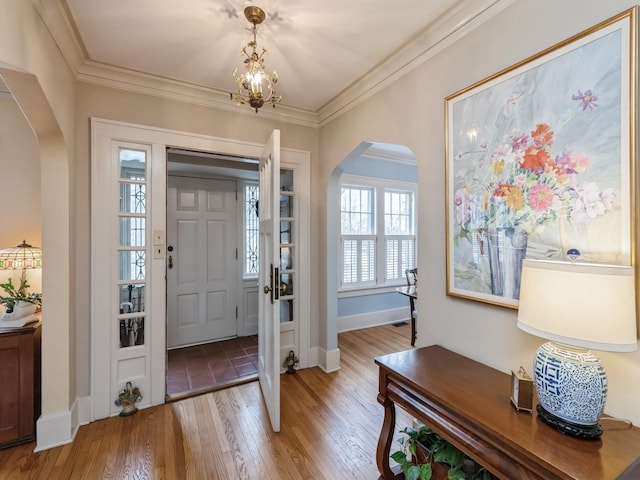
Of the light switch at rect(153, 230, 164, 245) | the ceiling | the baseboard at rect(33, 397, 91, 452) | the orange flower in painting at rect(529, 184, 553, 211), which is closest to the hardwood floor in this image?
the baseboard at rect(33, 397, 91, 452)

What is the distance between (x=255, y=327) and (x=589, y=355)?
362 cm

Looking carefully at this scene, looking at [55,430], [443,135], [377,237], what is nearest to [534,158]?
[443,135]

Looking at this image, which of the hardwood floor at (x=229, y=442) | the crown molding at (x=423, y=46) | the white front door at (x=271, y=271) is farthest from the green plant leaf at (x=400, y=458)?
the crown molding at (x=423, y=46)

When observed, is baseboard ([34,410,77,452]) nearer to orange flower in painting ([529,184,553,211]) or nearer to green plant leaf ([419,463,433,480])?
green plant leaf ([419,463,433,480])

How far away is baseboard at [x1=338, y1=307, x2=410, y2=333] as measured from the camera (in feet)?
13.8

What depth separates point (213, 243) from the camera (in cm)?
378

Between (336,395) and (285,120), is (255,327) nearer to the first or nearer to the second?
(336,395)

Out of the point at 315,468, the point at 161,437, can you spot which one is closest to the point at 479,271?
the point at 315,468

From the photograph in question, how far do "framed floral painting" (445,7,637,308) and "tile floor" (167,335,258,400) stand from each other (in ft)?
7.31

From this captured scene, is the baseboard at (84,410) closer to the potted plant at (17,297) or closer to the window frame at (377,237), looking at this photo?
the potted plant at (17,297)

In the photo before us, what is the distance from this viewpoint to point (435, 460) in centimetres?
133

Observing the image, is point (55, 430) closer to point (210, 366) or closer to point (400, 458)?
point (210, 366)

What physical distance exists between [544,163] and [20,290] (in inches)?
124

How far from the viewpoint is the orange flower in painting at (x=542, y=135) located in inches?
48.0
